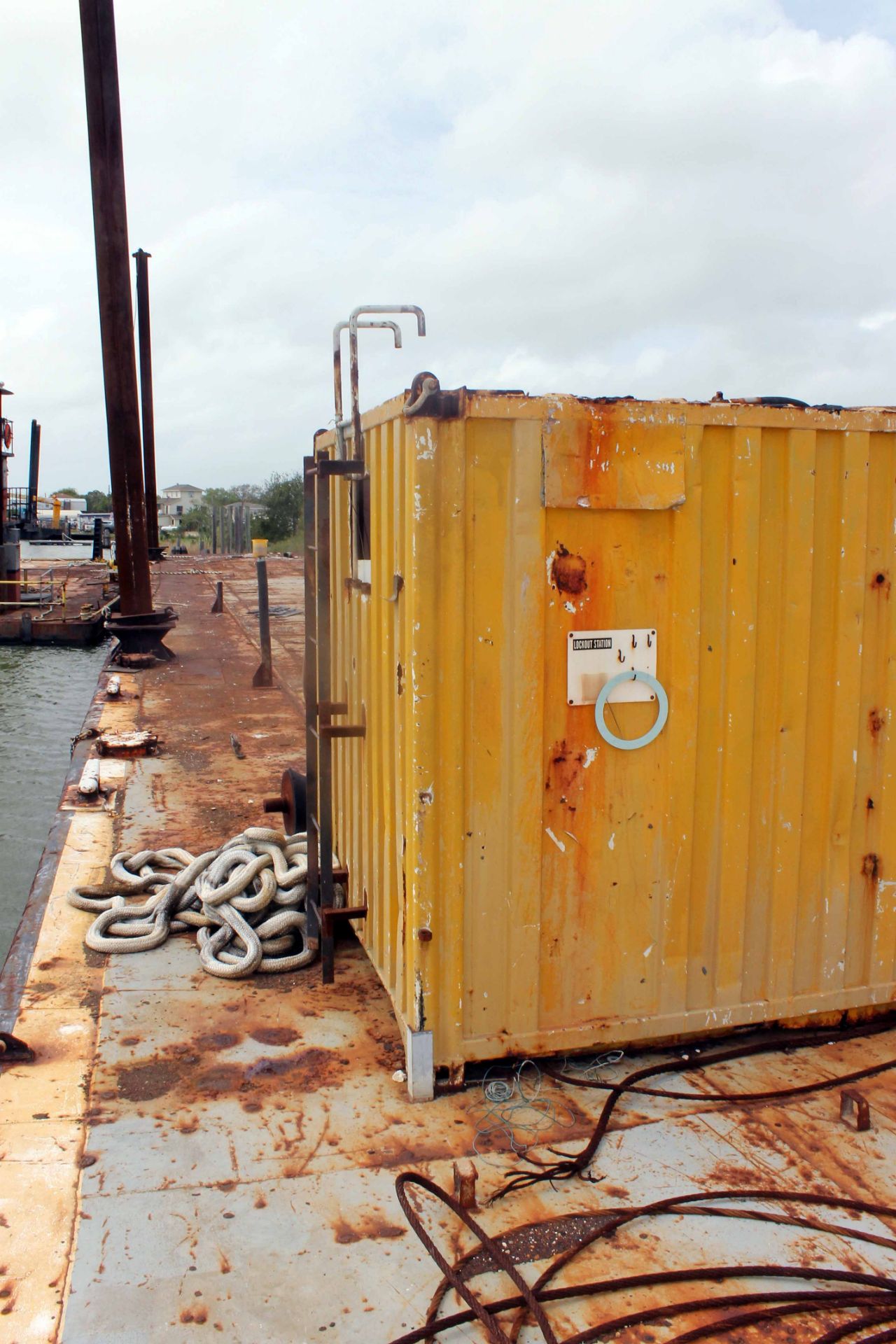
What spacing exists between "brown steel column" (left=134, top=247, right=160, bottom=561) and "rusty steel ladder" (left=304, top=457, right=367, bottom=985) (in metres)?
26.3

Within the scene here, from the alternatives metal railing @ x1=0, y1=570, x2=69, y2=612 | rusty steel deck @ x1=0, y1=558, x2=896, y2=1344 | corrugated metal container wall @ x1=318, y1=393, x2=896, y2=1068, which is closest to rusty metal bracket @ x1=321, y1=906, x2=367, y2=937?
corrugated metal container wall @ x1=318, y1=393, x2=896, y2=1068

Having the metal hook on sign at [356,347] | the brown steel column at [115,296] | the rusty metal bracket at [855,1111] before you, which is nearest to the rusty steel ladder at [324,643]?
the metal hook on sign at [356,347]

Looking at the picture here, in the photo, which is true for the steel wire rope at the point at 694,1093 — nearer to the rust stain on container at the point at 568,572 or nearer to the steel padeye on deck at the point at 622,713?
the steel padeye on deck at the point at 622,713

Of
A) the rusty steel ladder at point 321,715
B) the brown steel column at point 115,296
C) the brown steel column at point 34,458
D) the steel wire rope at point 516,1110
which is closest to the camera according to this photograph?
the steel wire rope at point 516,1110

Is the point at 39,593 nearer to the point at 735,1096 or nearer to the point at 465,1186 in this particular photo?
the point at 735,1096

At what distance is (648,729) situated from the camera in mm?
3727

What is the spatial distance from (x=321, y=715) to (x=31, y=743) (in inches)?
446

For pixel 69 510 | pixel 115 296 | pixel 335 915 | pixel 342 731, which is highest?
pixel 69 510

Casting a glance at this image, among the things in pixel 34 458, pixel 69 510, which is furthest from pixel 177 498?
A: pixel 34 458

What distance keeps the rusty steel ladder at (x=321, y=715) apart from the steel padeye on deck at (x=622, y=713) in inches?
8.1

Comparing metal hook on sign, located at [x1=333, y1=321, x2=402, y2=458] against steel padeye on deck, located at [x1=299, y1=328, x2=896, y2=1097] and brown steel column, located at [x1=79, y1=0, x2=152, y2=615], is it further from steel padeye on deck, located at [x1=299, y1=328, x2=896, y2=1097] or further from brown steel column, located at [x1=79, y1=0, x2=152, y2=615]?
brown steel column, located at [x1=79, y1=0, x2=152, y2=615]

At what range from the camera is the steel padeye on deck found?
138 inches

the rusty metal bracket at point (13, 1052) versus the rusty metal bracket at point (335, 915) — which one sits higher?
the rusty metal bracket at point (335, 915)

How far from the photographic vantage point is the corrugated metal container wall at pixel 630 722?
350cm
